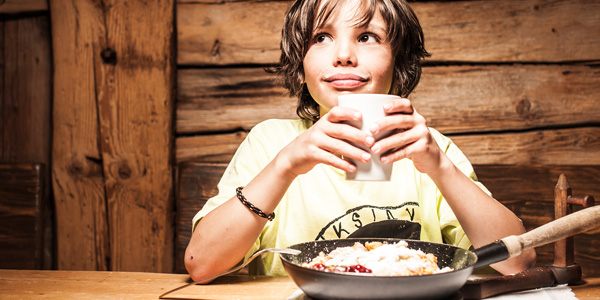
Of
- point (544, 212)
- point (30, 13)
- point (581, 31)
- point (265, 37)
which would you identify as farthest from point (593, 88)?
point (30, 13)

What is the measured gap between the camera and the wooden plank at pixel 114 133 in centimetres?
185

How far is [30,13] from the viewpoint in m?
1.92

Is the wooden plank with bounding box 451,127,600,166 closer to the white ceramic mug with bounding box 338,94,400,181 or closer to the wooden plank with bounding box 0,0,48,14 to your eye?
the white ceramic mug with bounding box 338,94,400,181

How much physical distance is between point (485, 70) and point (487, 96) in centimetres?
10

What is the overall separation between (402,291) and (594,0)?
1.66 metres

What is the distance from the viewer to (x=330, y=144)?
33.7 inches

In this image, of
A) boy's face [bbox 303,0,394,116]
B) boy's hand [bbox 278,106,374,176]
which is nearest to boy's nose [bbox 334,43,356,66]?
boy's face [bbox 303,0,394,116]

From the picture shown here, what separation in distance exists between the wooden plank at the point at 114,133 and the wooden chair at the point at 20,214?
8.7 inches

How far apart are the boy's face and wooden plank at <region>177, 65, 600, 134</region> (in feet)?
2.13

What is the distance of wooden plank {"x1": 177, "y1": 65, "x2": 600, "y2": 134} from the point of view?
6.04ft

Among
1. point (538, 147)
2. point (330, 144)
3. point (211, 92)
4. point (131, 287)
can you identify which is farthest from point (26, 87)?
point (538, 147)

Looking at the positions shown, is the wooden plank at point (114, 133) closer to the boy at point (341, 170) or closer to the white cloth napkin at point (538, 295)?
the boy at point (341, 170)

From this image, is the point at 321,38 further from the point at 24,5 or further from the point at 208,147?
the point at 24,5

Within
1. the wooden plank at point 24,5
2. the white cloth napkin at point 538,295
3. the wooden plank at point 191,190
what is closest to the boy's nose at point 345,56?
the white cloth napkin at point 538,295
